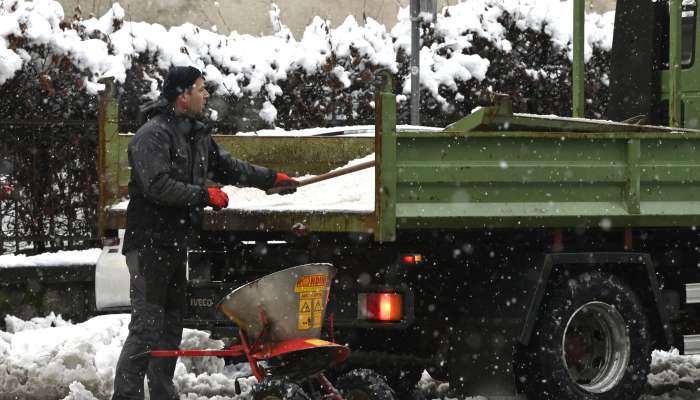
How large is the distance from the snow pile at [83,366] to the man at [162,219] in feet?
3.52

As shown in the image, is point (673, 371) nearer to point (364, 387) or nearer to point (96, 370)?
point (364, 387)

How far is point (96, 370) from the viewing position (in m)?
9.39

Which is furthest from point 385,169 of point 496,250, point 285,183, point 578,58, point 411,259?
point 578,58

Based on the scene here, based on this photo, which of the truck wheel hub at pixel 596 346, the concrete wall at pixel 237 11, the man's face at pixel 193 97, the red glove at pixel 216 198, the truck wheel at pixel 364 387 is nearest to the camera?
the truck wheel at pixel 364 387

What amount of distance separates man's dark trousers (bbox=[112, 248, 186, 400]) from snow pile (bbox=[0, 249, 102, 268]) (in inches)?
180

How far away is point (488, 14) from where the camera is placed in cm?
1515

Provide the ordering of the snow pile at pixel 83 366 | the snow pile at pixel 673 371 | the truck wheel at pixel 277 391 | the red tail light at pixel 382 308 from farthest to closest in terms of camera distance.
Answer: the snow pile at pixel 673 371 → the snow pile at pixel 83 366 → the red tail light at pixel 382 308 → the truck wheel at pixel 277 391

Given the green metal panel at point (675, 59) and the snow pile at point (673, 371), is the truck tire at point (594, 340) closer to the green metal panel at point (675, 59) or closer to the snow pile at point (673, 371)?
the snow pile at point (673, 371)

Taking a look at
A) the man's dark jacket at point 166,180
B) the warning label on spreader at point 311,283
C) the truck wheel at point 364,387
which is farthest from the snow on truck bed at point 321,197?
the truck wheel at point 364,387

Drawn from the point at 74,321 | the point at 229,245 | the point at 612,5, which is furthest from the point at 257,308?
the point at 612,5

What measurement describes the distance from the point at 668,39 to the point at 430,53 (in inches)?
176

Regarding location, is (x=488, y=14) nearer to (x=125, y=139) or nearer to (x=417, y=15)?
(x=417, y=15)

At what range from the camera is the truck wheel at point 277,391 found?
7.08 metres

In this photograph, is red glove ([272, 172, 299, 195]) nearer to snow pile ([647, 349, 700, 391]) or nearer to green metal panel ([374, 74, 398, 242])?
green metal panel ([374, 74, 398, 242])
